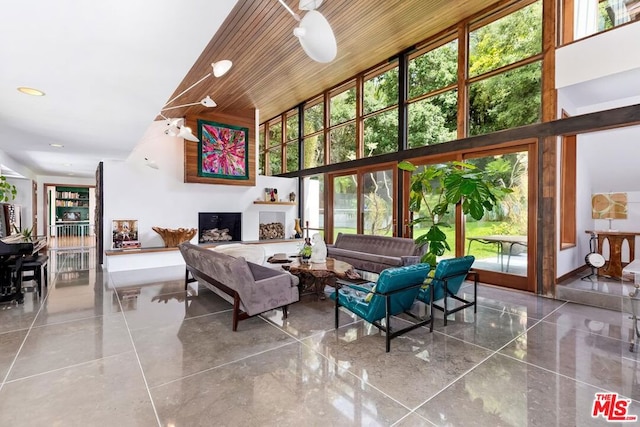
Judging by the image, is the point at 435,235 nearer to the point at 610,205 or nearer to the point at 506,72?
the point at 506,72

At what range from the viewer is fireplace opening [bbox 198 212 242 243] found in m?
7.82

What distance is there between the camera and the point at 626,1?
3973mm

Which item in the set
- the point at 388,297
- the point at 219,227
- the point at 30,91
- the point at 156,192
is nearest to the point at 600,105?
the point at 388,297

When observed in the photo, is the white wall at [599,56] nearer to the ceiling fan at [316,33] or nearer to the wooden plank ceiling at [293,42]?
the wooden plank ceiling at [293,42]

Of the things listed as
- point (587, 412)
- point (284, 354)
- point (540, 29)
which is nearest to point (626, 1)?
point (540, 29)

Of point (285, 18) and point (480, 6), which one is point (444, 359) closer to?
point (285, 18)

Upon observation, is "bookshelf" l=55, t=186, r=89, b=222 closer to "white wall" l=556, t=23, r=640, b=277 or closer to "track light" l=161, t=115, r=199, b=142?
"track light" l=161, t=115, r=199, b=142

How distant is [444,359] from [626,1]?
5.17 meters

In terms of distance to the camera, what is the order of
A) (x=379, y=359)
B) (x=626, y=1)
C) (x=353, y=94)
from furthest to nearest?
(x=353, y=94) → (x=626, y=1) → (x=379, y=359)

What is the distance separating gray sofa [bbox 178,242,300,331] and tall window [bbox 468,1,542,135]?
4.22 metres

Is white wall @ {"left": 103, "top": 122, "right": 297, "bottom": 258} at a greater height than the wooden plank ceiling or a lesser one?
lesser

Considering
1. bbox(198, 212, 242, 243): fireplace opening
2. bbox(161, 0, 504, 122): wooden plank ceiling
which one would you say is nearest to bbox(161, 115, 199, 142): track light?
bbox(161, 0, 504, 122): wooden plank ceiling

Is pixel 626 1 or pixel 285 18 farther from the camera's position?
pixel 285 18

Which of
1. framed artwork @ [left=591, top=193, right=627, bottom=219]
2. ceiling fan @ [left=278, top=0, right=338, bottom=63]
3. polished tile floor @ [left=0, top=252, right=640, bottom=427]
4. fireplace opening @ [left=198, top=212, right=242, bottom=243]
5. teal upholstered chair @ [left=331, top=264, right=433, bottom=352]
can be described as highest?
ceiling fan @ [left=278, top=0, right=338, bottom=63]
